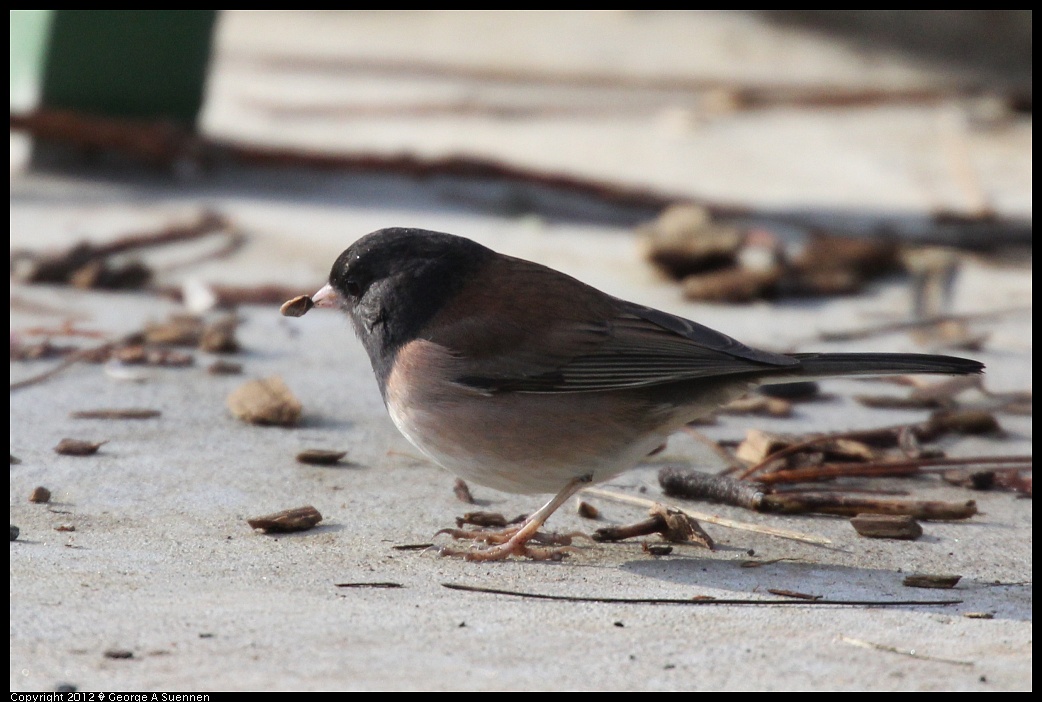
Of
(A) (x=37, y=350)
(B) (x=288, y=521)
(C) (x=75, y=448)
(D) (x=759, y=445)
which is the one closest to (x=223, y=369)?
(A) (x=37, y=350)

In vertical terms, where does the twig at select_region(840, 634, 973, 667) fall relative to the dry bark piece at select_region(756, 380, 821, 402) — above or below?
below

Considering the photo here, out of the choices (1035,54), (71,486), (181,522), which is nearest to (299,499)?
(181,522)

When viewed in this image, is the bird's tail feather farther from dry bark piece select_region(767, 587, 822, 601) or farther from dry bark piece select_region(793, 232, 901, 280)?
dry bark piece select_region(793, 232, 901, 280)

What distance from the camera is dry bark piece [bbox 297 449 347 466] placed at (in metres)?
3.87

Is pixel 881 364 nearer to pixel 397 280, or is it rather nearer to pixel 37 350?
pixel 397 280

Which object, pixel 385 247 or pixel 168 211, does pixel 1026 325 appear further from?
pixel 168 211

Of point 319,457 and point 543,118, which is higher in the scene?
point 543,118

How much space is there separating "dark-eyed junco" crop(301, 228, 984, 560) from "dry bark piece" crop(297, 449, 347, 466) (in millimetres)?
381

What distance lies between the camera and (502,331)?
11.5 ft

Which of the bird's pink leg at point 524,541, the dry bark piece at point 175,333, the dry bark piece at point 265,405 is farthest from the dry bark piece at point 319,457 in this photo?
the dry bark piece at point 175,333

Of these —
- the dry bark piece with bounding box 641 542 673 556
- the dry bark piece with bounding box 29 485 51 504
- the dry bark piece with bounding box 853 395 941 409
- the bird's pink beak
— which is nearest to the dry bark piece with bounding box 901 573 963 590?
the dry bark piece with bounding box 641 542 673 556

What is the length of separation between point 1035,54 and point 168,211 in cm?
800

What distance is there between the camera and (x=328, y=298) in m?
3.87

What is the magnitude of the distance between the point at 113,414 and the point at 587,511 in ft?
5.39
